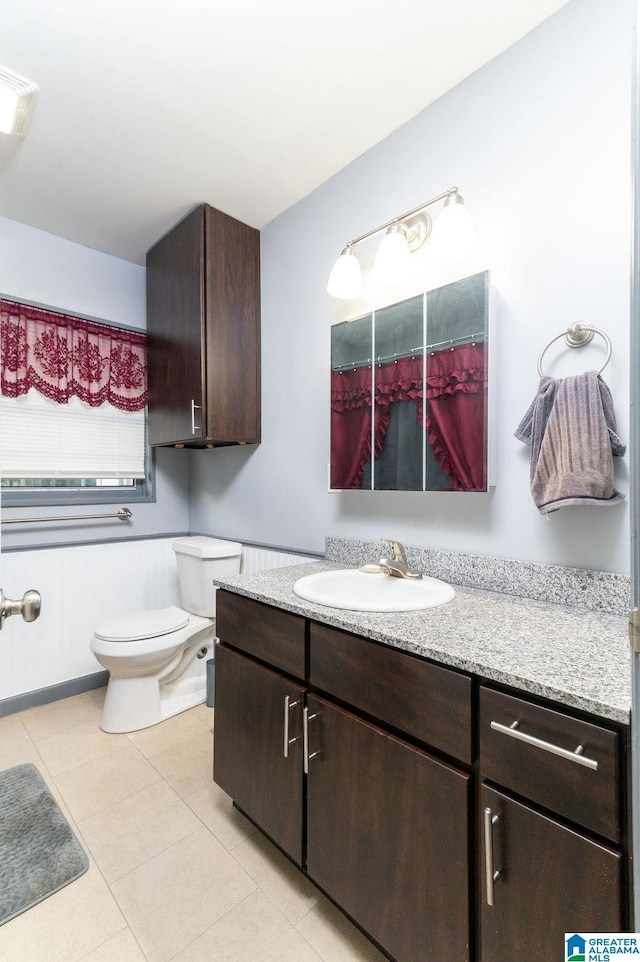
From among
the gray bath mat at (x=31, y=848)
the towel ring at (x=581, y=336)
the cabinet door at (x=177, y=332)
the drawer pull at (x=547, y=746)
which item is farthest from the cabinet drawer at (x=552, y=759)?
the cabinet door at (x=177, y=332)

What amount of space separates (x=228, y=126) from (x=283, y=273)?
2.01ft

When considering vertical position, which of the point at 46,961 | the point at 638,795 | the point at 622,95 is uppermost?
the point at 622,95

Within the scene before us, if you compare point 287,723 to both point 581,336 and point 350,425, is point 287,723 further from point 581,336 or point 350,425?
point 581,336

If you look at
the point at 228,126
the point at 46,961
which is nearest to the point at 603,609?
the point at 46,961

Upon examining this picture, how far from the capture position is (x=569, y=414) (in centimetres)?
115

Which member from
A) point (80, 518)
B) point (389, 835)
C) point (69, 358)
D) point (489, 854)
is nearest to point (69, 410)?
point (69, 358)

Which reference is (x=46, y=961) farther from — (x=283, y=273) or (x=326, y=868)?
(x=283, y=273)

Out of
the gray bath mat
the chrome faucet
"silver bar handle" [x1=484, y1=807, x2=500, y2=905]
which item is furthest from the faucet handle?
the gray bath mat

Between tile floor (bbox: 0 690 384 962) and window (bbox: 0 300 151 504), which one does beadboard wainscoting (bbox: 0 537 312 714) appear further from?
tile floor (bbox: 0 690 384 962)

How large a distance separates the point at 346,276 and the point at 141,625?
1762mm

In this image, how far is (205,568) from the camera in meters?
2.28

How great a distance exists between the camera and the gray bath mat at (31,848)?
1258 mm

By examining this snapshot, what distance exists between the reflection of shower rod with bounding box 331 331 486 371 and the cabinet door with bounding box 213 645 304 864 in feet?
3.64

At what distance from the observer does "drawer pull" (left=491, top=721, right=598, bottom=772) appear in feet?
2.27
